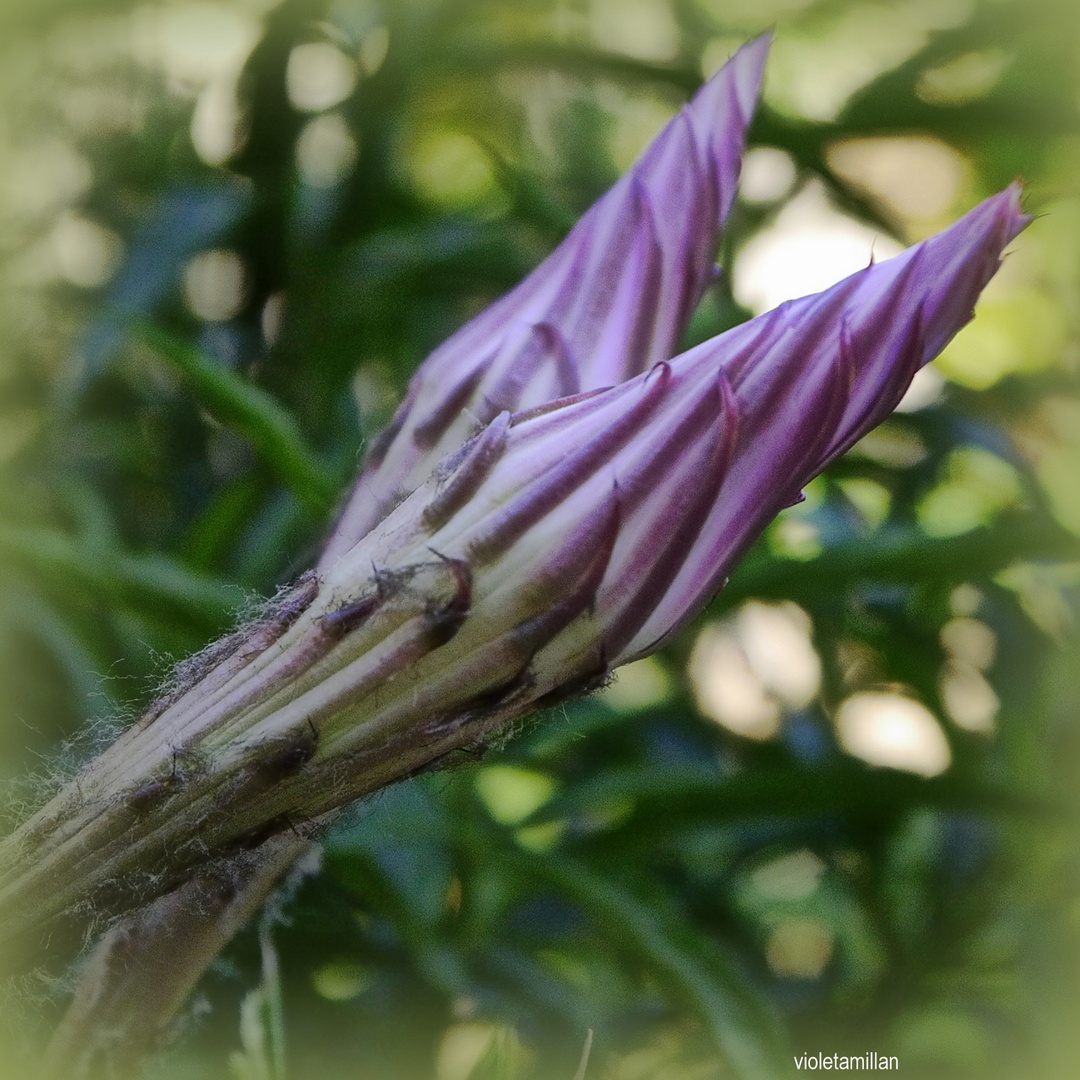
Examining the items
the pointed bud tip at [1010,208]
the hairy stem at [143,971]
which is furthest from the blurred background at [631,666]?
the pointed bud tip at [1010,208]

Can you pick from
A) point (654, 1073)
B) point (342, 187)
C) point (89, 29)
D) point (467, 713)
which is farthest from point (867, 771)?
point (89, 29)

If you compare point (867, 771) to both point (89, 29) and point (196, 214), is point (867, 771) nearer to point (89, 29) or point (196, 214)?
point (196, 214)

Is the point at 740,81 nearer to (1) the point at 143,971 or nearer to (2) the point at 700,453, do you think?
(2) the point at 700,453

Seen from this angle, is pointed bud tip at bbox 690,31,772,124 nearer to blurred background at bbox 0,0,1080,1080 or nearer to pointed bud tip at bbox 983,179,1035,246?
pointed bud tip at bbox 983,179,1035,246

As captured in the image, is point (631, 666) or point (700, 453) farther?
point (631, 666)

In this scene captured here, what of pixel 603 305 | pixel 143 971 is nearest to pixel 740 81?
pixel 603 305

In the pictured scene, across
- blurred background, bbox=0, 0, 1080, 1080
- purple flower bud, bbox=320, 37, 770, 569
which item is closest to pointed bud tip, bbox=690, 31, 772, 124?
purple flower bud, bbox=320, 37, 770, 569
